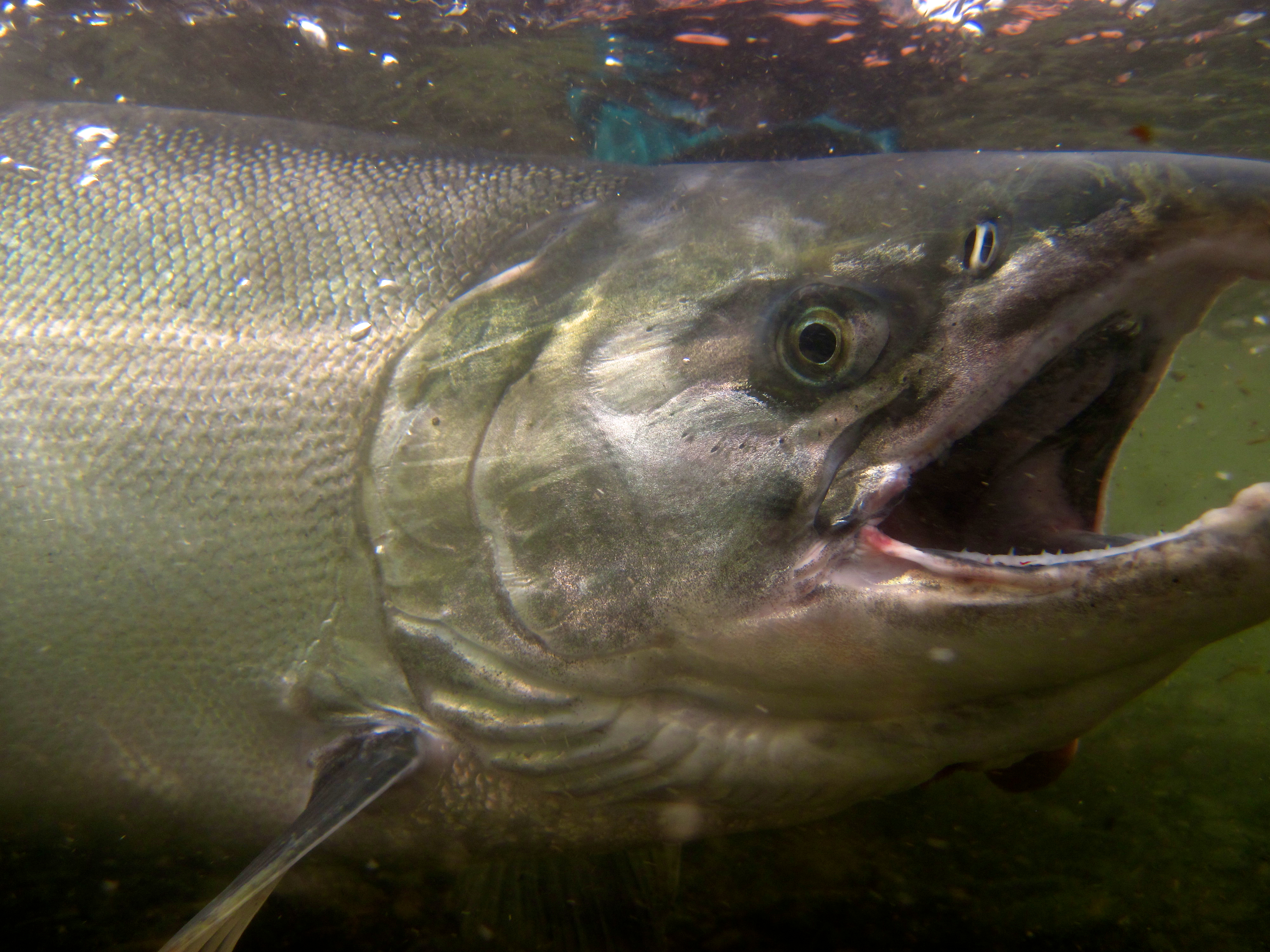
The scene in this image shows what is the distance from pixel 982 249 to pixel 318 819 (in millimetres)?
1927

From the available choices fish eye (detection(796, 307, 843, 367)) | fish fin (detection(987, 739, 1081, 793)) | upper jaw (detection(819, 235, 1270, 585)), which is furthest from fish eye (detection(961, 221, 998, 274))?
fish fin (detection(987, 739, 1081, 793))

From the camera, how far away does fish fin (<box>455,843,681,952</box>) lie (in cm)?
246

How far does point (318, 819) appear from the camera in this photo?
159 centimetres

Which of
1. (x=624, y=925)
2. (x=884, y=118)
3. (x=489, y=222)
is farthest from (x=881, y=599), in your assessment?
(x=884, y=118)

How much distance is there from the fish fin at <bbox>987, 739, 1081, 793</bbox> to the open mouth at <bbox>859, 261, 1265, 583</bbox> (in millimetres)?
680

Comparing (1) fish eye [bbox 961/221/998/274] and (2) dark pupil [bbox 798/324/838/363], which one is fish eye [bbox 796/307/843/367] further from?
(1) fish eye [bbox 961/221/998/274]

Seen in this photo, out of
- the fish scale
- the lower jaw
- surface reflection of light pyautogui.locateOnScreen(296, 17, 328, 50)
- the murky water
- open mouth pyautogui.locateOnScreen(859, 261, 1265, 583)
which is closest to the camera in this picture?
the lower jaw

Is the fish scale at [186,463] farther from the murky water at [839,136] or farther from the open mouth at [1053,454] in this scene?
the open mouth at [1053,454]

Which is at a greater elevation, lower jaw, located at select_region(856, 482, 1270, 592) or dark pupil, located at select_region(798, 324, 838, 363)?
dark pupil, located at select_region(798, 324, 838, 363)

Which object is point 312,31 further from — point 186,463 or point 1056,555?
point 1056,555

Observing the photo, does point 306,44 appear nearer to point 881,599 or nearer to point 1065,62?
point 881,599

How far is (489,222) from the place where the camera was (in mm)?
2121

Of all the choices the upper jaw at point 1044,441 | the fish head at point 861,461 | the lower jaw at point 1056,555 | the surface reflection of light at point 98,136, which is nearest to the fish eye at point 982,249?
the fish head at point 861,461

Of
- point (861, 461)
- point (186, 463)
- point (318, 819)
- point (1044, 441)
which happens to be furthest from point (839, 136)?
point (318, 819)
